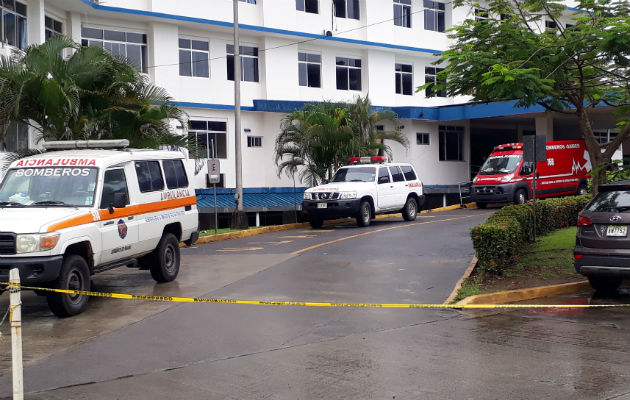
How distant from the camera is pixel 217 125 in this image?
3231 centimetres

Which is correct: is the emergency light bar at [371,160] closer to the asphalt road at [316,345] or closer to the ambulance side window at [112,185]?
the asphalt road at [316,345]

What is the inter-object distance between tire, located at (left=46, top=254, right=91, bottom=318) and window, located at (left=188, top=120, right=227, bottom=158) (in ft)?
67.8

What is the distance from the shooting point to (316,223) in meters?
24.6

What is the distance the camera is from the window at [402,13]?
3866cm

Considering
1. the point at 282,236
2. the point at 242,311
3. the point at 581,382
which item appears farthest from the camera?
the point at 282,236

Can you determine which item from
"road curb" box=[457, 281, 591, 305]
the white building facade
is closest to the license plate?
"road curb" box=[457, 281, 591, 305]

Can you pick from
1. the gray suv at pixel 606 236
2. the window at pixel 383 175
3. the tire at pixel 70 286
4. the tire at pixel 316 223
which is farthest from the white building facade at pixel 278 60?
the gray suv at pixel 606 236

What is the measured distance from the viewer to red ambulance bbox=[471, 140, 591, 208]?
2948cm

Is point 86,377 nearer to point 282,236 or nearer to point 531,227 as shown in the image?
point 531,227

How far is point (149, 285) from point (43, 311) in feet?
8.03

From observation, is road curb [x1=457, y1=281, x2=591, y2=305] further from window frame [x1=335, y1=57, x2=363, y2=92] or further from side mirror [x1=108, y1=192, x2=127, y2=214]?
window frame [x1=335, y1=57, x2=363, y2=92]

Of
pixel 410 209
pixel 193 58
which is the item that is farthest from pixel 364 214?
pixel 193 58

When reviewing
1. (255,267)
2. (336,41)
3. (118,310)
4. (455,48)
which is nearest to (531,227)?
(455,48)

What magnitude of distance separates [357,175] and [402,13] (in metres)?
17.0
